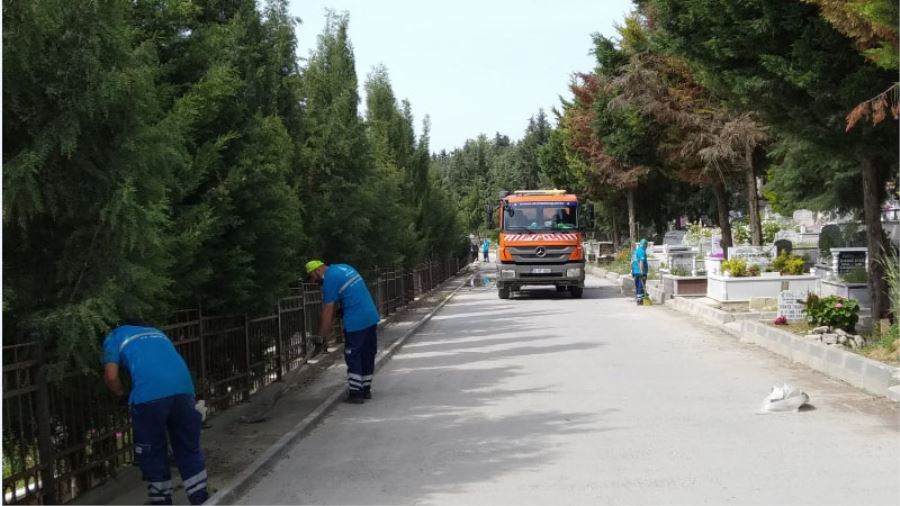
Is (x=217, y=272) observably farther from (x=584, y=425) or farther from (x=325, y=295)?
(x=584, y=425)

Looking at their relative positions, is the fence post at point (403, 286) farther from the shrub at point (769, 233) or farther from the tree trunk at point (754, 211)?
the shrub at point (769, 233)

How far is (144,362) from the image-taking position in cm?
569

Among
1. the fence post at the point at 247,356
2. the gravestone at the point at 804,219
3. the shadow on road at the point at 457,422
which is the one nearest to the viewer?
the shadow on road at the point at 457,422

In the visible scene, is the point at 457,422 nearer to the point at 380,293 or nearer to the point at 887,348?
the point at 887,348

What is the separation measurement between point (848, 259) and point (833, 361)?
7.12m

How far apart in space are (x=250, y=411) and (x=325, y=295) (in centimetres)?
164

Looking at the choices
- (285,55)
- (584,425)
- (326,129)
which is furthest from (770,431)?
(326,129)

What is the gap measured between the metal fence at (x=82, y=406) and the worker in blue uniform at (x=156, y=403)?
0.44m

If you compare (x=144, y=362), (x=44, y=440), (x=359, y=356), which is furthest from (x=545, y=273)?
(x=44, y=440)

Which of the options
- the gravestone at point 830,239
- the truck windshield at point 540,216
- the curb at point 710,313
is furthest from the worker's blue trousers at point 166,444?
the gravestone at point 830,239

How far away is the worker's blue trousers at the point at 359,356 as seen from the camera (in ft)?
34.5

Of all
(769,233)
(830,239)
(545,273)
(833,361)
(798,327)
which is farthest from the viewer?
(769,233)

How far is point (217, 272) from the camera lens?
9.03m

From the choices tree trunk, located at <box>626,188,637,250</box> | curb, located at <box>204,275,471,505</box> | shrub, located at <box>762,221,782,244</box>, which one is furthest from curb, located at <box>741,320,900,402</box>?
tree trunk, located at <box>626,188,637,250</box>
